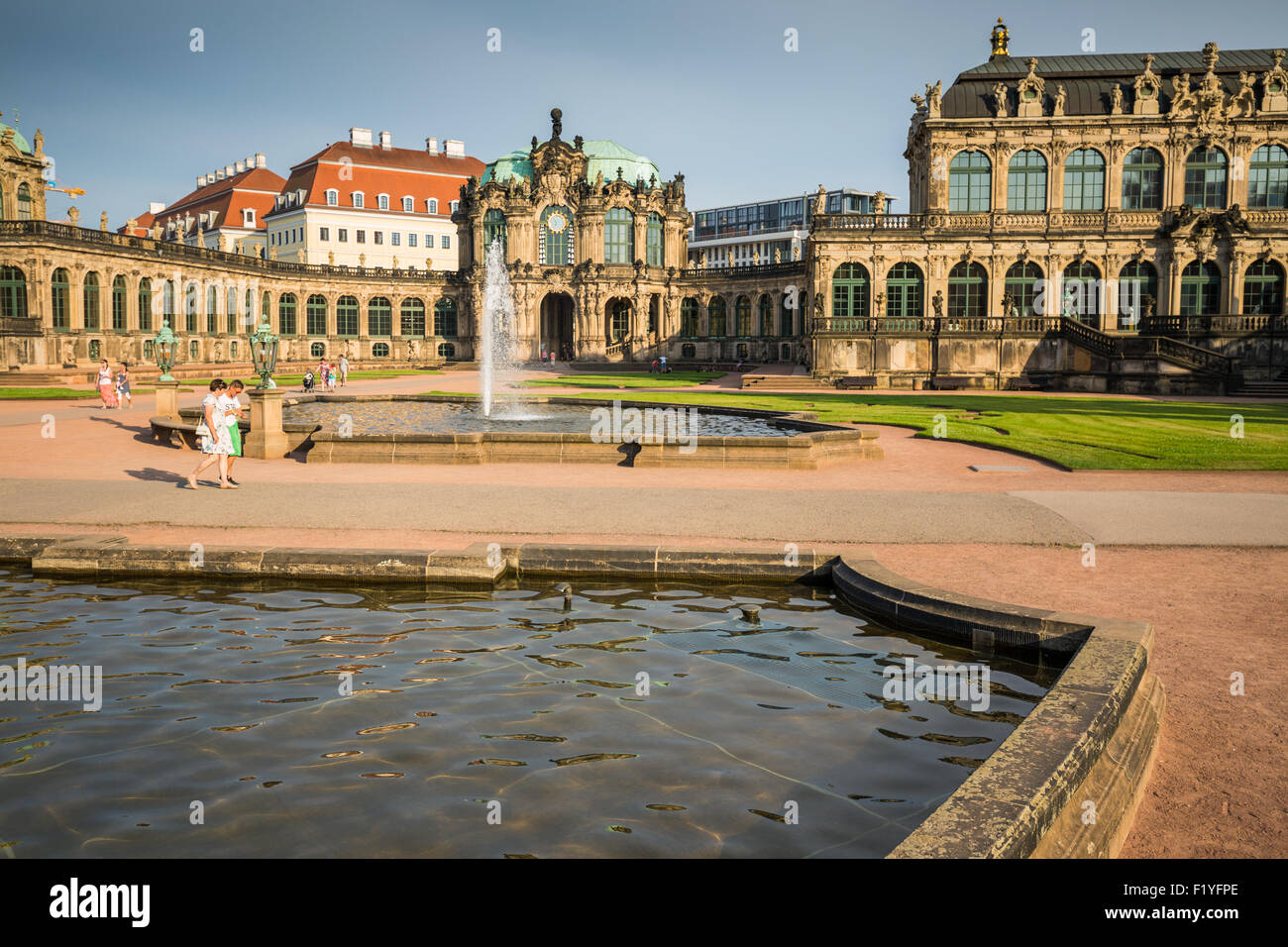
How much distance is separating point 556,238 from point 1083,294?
1922 inches

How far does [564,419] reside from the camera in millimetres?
29109

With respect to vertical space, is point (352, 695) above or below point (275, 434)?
below

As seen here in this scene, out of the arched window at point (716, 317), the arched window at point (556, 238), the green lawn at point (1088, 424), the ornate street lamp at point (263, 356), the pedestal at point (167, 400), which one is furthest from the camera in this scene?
the arched window at point (556, 238)

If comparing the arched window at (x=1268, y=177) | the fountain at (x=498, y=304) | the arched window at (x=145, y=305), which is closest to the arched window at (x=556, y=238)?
the fountain at (x=498, y=304)

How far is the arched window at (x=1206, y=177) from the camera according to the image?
60.5 meters

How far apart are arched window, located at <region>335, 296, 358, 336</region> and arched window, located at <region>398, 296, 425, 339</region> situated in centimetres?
434

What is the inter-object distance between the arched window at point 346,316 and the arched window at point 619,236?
25.3 metres

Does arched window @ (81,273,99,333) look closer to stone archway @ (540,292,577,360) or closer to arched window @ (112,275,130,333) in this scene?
arched window @ (112,275,130,333)

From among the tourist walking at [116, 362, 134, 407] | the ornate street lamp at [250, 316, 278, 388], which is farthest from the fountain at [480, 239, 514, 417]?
the ornate street lamp at [250, 316, 278, 388]

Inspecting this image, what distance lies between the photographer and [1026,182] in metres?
61.9

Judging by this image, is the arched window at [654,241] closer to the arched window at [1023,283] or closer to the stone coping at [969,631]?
the arched window at [1023,283]
